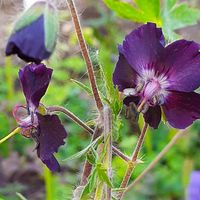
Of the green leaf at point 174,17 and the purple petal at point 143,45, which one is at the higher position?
the green leaf at point 174,17

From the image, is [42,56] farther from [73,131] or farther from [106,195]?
[73,131]

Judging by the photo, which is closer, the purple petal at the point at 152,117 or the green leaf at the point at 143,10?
the purple petal at the point at 152,117

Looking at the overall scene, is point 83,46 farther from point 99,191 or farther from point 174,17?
point 174,17

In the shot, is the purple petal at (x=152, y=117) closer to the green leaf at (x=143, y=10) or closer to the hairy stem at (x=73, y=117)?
the hairy stem at (x=73, y=117)

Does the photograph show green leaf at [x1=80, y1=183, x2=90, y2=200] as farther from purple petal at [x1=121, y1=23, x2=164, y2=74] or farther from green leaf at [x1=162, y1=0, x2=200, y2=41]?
green leaf at [x1=162, y1=0, x2=200, y2=41]

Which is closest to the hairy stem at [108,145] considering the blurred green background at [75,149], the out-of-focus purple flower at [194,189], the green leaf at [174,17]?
the green leaf at [174,17]

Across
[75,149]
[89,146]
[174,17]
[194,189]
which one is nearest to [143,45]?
[89,146]

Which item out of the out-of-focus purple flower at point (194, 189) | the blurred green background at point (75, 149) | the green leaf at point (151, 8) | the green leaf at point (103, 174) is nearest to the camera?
the green leaf at point (103, 174)

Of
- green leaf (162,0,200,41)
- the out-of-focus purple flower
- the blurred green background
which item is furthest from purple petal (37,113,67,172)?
the blurred green background

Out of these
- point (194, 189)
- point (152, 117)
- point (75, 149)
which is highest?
point (75, 149)
